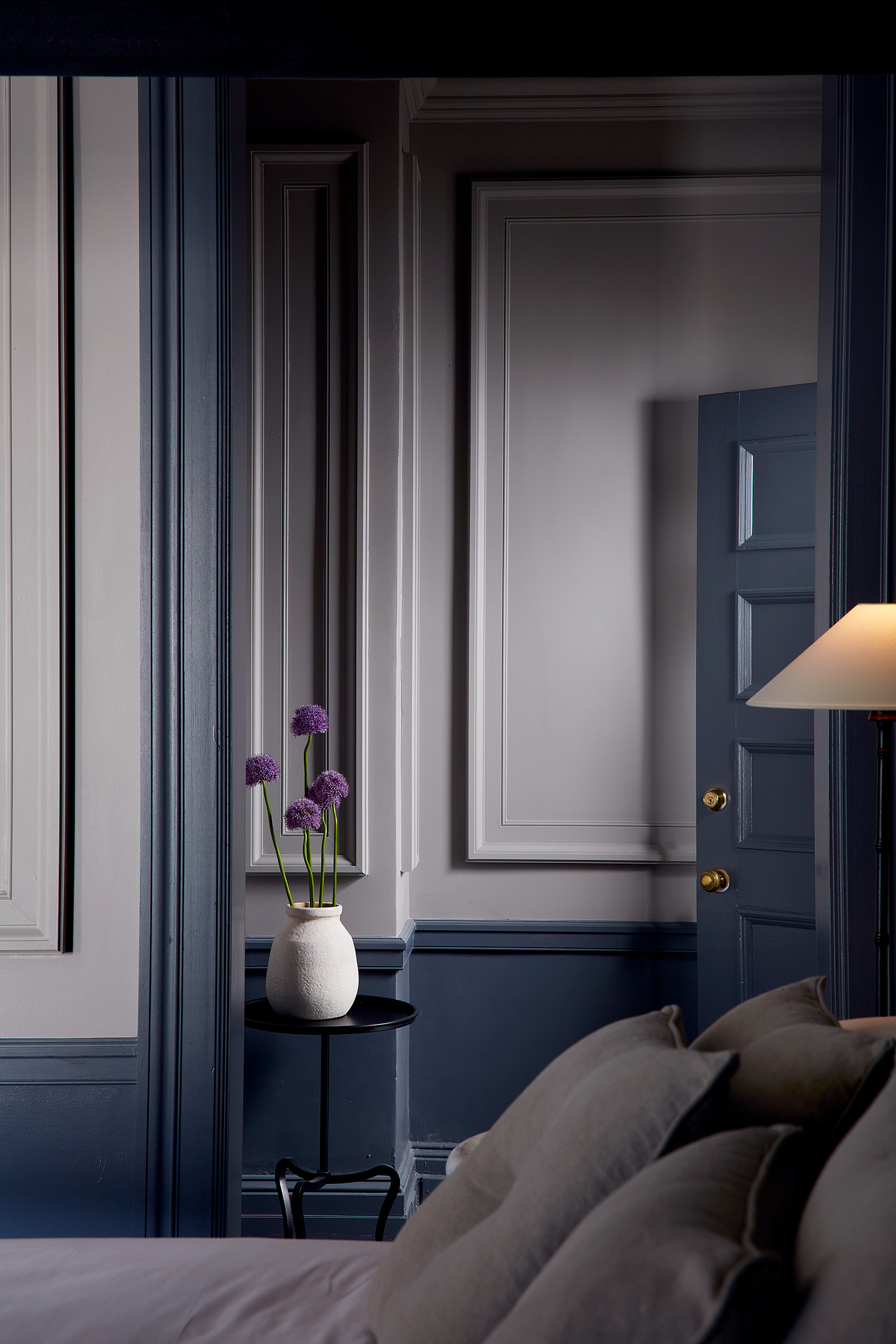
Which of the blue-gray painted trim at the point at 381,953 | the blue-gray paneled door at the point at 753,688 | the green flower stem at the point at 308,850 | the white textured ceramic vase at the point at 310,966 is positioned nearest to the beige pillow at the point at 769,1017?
the green flower stem at the point at 308,850

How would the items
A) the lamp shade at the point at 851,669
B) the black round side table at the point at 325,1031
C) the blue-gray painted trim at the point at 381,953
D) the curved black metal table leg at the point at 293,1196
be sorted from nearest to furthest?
the lamp shade at the point at 851,669
the curved black metal table leg at the point at 293,1196
the black round side table at the point at 325,1031
the blue-gray painted trim at the point at 381,953

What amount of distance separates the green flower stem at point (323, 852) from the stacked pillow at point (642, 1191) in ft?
3.79

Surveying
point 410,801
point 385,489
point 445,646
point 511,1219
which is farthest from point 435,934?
point 511,1219

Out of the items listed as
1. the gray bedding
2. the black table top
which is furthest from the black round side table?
the gray bedding

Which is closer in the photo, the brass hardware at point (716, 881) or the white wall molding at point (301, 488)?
the white wall molding at point (301, 488)

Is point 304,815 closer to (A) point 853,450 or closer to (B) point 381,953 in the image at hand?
(B) point 381,953

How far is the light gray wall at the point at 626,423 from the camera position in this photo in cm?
253

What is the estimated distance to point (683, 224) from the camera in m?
2.54

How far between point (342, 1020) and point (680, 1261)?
1.53 meters

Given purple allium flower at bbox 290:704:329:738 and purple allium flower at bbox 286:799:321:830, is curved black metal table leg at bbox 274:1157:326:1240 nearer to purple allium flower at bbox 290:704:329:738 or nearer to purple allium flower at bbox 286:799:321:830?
purple allium flower at bbox 286:799:321:830

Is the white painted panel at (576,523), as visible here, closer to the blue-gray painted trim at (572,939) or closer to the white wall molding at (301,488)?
the blue-gray painted trim at (572,939)

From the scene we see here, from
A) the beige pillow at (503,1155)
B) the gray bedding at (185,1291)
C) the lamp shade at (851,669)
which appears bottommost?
the gray bedding at (185,1291)

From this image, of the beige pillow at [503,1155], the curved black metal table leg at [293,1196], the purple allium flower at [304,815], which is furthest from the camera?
the purple allium flower at [304,815]

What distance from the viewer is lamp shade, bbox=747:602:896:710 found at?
1369 mm
